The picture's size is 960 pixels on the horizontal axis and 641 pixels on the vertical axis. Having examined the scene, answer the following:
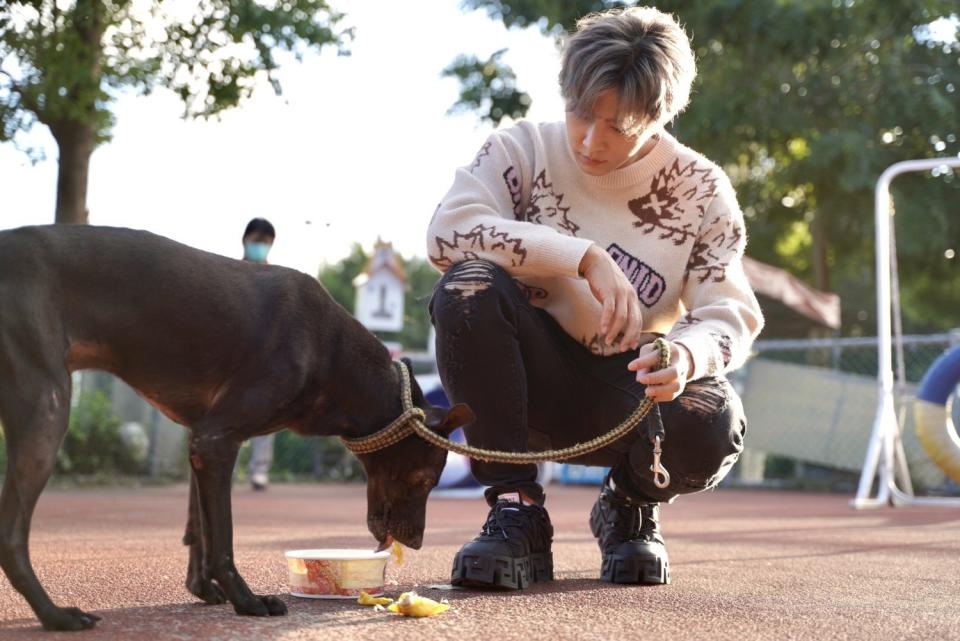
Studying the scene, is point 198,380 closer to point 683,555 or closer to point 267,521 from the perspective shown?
point 683,555

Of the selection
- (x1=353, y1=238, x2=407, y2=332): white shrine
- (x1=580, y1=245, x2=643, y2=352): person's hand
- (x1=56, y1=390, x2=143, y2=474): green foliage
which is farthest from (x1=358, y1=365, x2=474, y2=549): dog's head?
(x1=353, y1=238, x2=407, y2=332): white shrine

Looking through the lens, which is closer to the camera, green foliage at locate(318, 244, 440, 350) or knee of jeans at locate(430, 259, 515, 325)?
knee of jeans at locate(430, 259, 515, 325)

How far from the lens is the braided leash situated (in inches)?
125

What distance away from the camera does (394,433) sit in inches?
129

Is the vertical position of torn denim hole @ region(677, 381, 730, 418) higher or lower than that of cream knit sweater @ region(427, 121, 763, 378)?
lower

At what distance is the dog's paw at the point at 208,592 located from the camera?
3.00 metres

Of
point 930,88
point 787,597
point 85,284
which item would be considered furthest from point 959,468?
point 930,88

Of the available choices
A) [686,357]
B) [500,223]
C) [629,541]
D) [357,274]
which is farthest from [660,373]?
[357,274]

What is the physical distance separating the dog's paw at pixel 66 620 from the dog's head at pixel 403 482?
1088 mm

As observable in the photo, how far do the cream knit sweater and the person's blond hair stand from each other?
1.08ft

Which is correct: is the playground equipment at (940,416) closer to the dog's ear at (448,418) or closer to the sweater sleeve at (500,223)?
the sweater sleeve at (500,223)

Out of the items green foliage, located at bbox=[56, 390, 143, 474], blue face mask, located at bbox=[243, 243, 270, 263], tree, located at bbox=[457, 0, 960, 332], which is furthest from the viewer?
tree, located at bbox=[457, 0, 960, 332]

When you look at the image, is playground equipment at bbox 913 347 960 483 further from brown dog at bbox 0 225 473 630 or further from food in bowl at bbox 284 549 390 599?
food in bowl at bbox 284 549 390 599

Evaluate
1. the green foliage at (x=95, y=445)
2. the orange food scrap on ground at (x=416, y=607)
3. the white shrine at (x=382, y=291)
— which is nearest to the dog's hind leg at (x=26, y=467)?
the orange food scrap on ground at (x=416, y=607)
